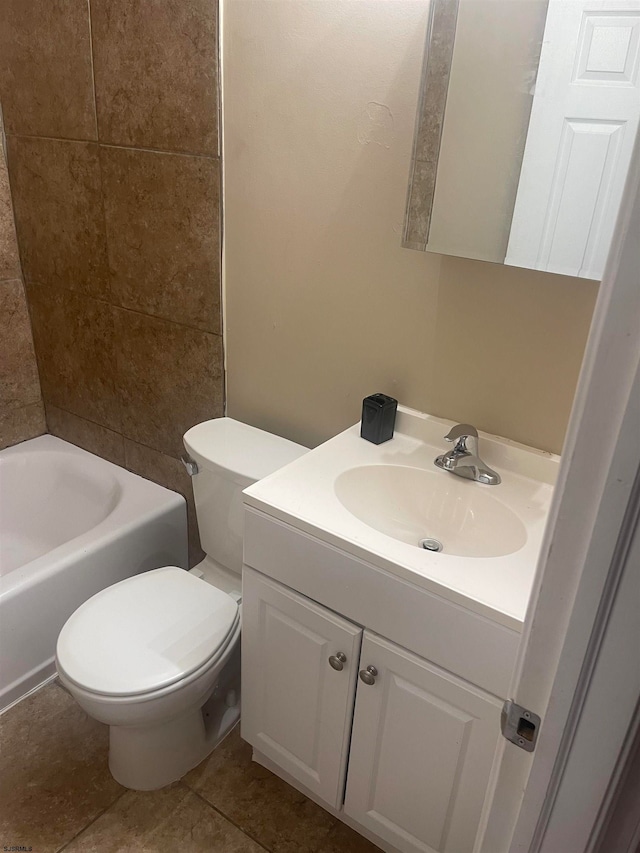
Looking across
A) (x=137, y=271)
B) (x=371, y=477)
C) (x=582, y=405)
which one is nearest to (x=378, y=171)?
(x=371, y=477)

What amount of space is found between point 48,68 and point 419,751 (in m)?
2.00

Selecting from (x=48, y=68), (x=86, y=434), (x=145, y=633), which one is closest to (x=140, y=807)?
(x=145, y=633)

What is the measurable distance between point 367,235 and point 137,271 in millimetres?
790

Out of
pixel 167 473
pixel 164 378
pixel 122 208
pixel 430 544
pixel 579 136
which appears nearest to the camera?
pixel 579 136

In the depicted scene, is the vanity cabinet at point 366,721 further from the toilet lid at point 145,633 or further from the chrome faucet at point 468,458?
the chrome faucet at point 468,458

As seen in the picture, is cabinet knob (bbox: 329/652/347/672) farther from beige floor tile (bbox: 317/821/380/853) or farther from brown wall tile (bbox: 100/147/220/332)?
brown wall tile (bbox: 100/147/220/332)

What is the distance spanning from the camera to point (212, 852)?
1.45 m

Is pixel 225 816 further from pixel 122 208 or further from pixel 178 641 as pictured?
pixel 122 208

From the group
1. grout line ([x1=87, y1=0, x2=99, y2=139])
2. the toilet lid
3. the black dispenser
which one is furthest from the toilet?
grout line ([x1=87, y1=0, x2=99, y2=139])

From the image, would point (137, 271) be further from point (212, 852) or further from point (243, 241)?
point (212, 852)

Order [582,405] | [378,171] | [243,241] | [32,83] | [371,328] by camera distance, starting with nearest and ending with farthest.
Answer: [582,405]
[378,171]
[371,328]
[243,241]
[32,83]

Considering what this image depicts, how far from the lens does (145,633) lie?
1455mm

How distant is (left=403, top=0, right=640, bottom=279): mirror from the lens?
1090 millimetres

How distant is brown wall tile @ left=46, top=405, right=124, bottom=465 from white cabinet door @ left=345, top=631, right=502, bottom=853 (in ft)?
4.38
